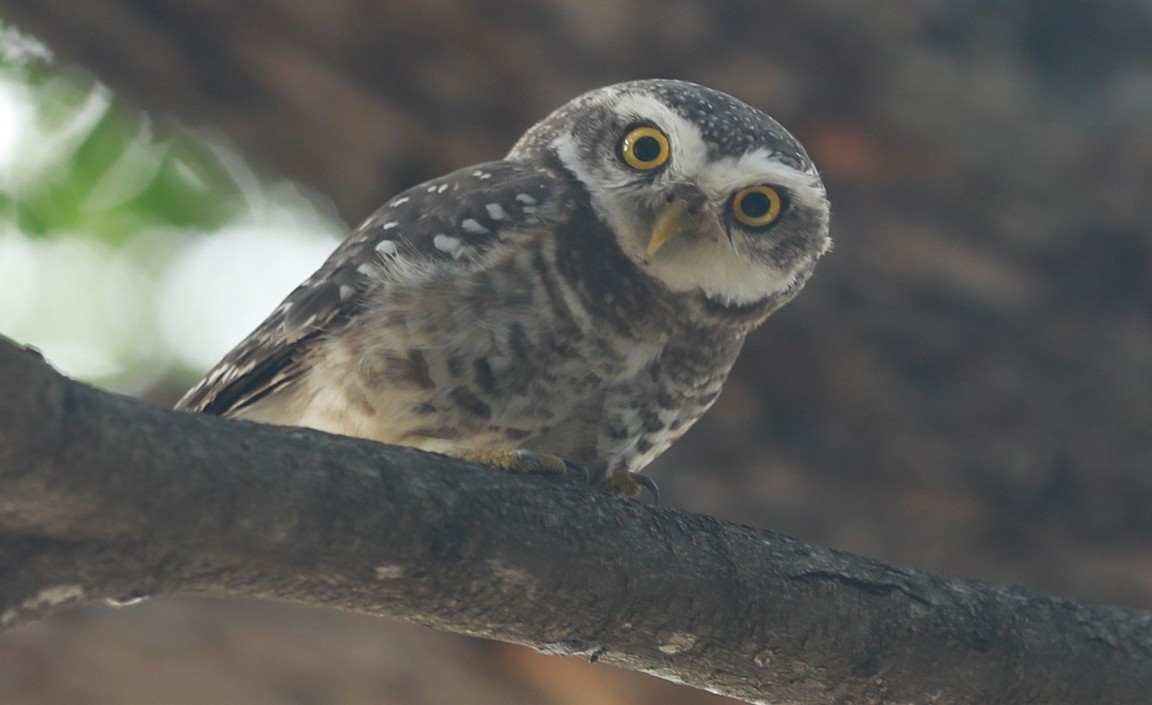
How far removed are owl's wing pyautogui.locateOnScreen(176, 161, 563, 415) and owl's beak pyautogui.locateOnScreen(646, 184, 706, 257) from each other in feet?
0.93

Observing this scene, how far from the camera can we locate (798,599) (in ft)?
8.32

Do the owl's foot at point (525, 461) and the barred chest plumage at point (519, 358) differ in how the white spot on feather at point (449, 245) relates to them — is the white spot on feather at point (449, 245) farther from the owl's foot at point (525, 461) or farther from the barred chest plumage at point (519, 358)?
the owl's foot at point (525, 461)

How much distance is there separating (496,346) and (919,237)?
2.26 meters

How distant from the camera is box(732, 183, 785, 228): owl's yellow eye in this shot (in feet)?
11.4

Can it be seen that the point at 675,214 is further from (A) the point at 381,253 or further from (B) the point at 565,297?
(A) the point at 381,253

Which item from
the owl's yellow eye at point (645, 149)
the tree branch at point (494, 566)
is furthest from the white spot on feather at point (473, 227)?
the tree branch at point (494, 566)

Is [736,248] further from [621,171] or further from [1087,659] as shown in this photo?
[1087,659]

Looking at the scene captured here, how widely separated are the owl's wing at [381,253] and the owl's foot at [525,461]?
57 centimetres

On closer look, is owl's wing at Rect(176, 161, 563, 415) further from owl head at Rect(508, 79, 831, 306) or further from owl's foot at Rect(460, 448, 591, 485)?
owl's foot at Rect(460, 448, 591, 485)

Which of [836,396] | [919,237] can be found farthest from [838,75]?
[836,396]

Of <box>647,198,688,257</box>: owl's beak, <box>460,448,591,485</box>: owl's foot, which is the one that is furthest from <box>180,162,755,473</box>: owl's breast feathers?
<box>460,448,591,485</box>: owl's foot

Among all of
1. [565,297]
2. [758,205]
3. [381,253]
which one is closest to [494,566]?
[565,297]

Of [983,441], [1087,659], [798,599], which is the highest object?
[983,441]

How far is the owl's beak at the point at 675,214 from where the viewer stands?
3.30 metres
